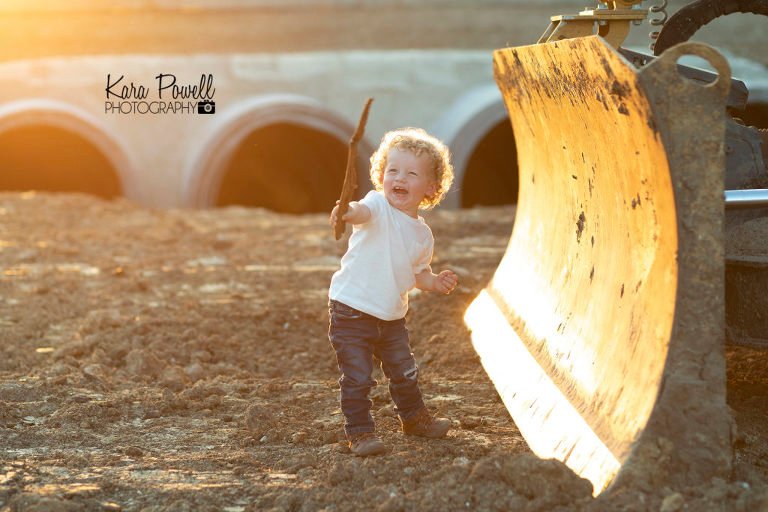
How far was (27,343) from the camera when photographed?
520 centimetres

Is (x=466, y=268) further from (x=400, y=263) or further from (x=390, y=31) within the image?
(x=390, y=31)

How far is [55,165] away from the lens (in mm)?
11336

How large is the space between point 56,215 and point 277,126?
224 centimetres

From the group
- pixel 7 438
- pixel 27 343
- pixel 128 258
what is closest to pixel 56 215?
pixel 128 258

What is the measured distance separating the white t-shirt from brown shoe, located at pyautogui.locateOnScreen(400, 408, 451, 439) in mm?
350

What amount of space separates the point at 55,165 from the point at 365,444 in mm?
8690

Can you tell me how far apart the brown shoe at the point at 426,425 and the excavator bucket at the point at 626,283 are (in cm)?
25

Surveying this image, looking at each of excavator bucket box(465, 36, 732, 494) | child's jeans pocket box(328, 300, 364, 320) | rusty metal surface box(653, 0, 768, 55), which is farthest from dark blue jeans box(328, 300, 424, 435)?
rusty metal surface box(653, 0, 768, 55)

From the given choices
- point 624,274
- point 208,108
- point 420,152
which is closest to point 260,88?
point 208,108

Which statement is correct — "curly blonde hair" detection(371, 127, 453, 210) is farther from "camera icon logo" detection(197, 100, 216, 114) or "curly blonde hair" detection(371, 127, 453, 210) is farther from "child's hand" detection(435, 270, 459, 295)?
"camera icon logo" detection(197, 100, 216, 114)

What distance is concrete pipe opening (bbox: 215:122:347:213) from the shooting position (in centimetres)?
1056

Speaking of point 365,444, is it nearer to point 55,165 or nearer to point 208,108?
point 208,108

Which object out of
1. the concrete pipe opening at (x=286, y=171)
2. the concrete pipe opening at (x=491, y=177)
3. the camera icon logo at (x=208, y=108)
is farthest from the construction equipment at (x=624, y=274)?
the concrete pipe opening at (x=491, y=177)

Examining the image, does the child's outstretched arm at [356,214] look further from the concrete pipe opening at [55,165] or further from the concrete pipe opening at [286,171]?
the concrete pipe opening at [55,165]
